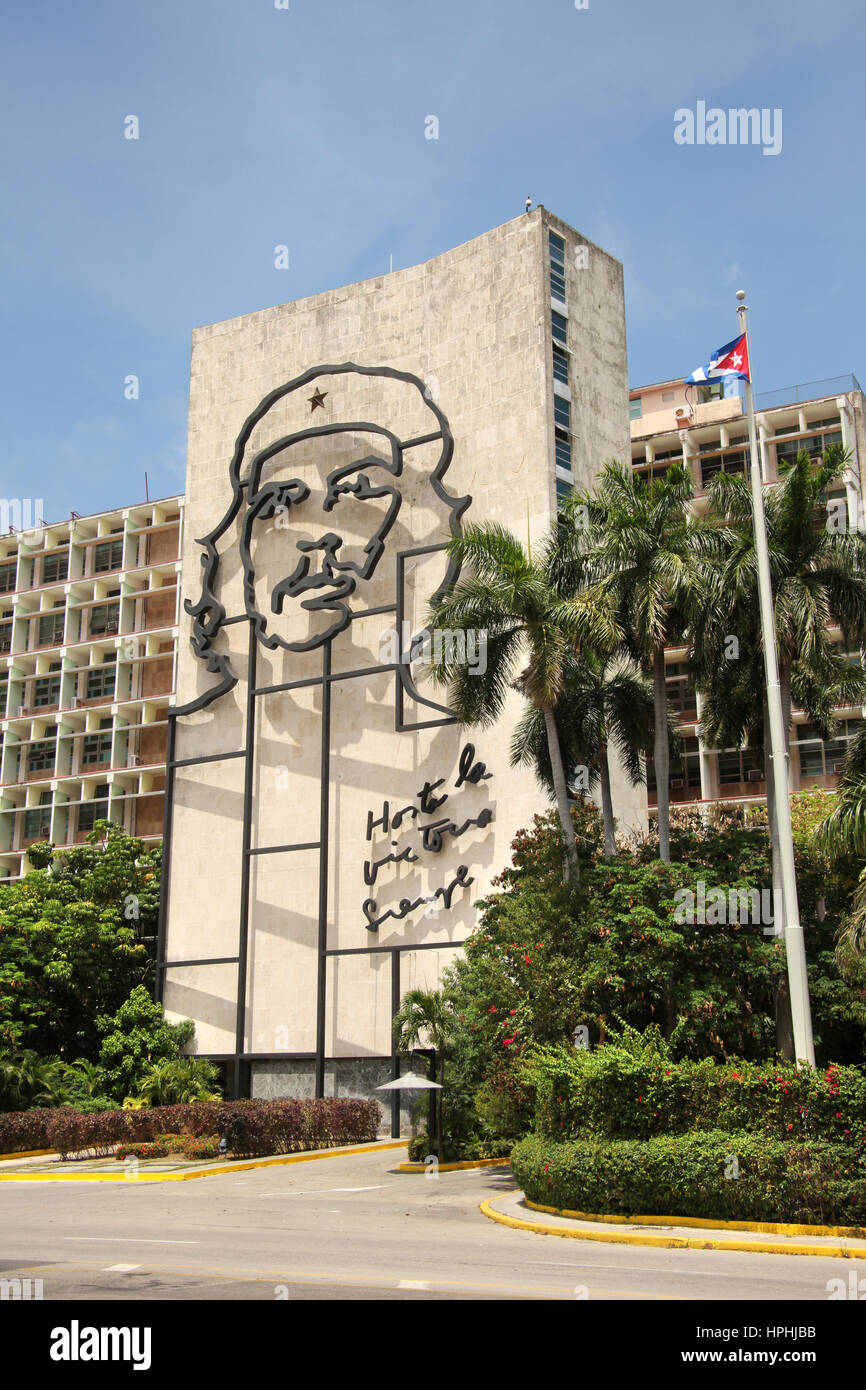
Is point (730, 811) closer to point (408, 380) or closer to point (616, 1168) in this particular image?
point (408, 380)

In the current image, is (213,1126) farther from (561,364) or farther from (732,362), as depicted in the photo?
(561,364)

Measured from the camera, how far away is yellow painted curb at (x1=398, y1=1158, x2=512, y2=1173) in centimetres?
2939

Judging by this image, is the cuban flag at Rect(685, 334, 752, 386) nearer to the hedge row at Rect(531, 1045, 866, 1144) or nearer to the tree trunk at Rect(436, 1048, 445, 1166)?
the hedge row at Rect(531, 1045, 866, 1144)

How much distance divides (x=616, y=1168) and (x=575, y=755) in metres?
14.2

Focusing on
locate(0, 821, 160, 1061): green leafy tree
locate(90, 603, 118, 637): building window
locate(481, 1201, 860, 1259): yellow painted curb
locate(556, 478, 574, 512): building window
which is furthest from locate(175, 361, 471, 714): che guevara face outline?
locate(90, 603, 118, 637): building window

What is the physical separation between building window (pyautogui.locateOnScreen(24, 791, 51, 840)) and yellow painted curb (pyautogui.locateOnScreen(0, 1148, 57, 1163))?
44966 mm

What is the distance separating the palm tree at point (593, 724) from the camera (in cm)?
3103

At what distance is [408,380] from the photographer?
46.8 metres

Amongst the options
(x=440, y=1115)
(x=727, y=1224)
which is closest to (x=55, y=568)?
(x=440, y=1115)

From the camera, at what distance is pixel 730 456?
75.2m

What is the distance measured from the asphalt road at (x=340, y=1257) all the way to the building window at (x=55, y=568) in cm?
6756

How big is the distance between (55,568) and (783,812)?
74547 millimetres
